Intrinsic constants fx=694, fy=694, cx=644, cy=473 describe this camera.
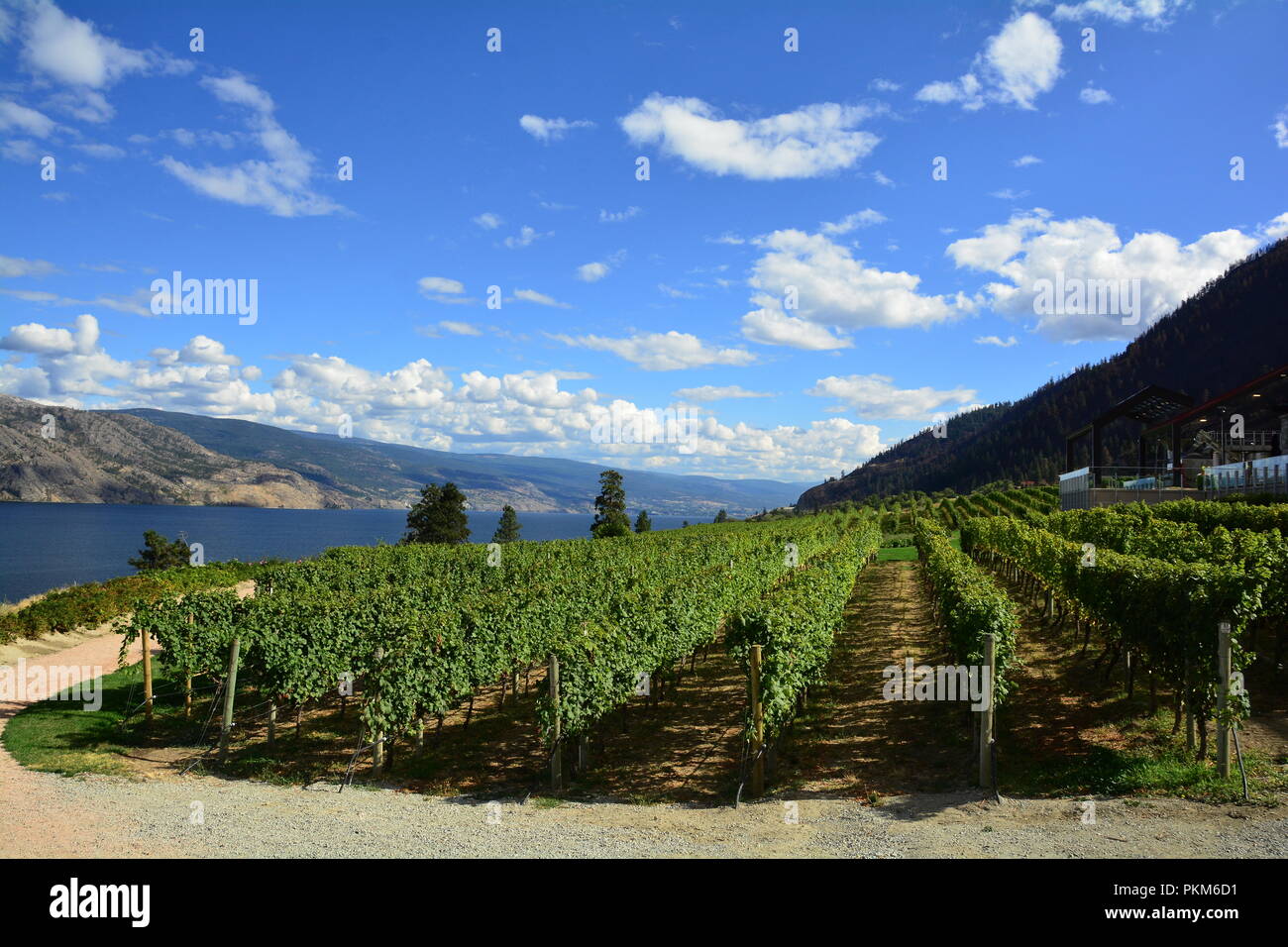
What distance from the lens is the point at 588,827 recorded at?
858cm

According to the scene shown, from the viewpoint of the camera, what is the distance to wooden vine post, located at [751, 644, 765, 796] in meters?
9.64

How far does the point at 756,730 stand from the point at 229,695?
927 centimetres

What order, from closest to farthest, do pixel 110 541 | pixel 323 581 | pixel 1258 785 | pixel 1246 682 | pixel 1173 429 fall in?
pixel 1258 785
pixel 1246 682
pixel 323 581
pixel 1173 429
pixel 110 541

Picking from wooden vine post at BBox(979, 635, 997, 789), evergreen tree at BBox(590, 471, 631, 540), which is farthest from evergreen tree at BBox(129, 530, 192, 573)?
wooden vine post at BBox(979, 635, 997, 789)

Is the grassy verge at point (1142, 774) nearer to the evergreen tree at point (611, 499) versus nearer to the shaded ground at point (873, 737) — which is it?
the shaded ground at point (873, 737)

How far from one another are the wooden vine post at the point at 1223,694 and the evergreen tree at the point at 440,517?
58283mm

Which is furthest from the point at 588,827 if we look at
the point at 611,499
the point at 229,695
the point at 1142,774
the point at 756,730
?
the point at 611,499

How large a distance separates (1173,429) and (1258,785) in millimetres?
40259

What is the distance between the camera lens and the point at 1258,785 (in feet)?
27.0

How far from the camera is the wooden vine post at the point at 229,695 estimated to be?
11.9 metres

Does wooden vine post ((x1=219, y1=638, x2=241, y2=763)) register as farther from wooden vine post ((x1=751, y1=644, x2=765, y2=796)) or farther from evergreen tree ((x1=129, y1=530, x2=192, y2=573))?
evergreen tree ((x1=129, y1=530, x2=192, y2=573))

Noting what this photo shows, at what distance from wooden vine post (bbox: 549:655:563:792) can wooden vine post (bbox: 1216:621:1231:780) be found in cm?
853
